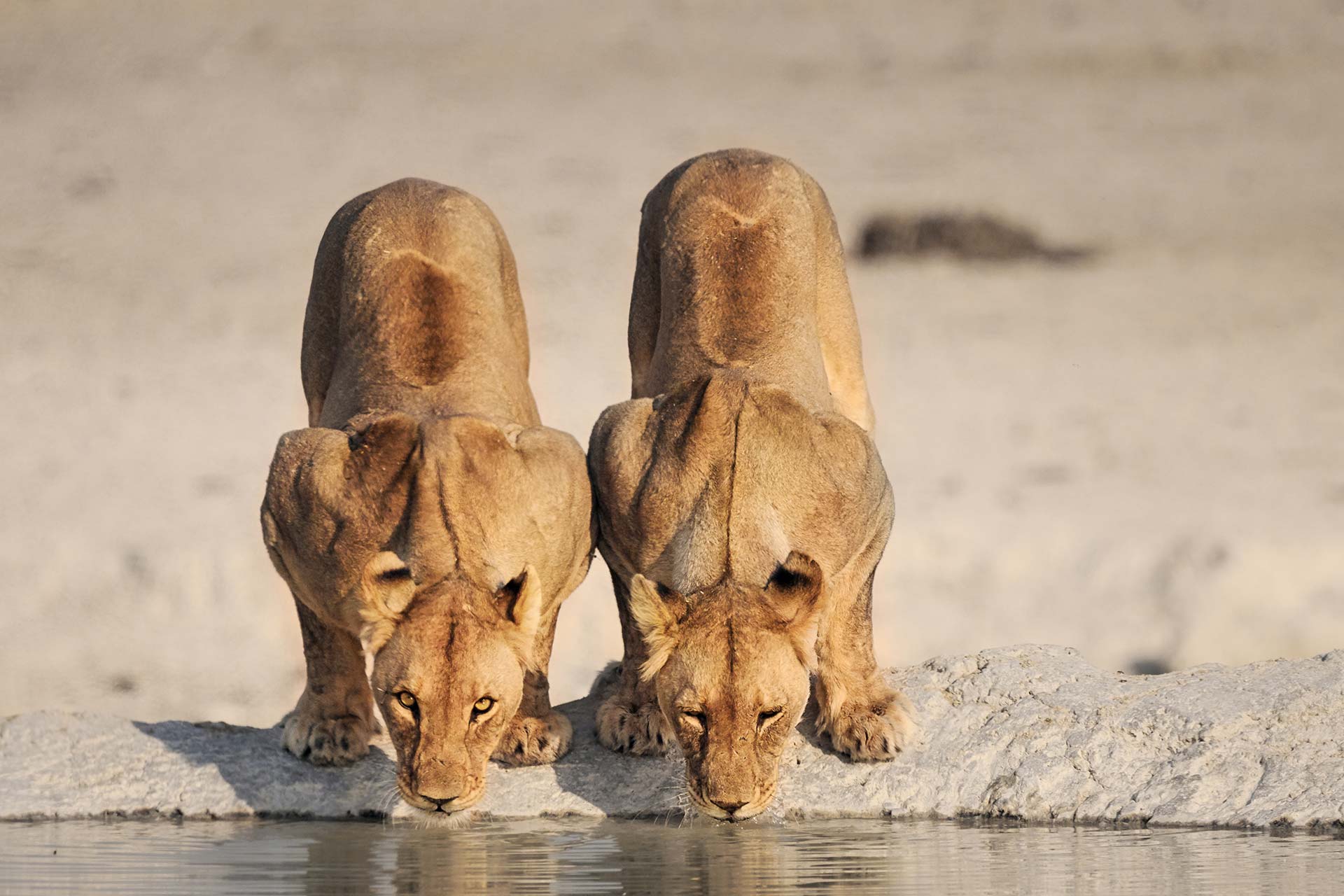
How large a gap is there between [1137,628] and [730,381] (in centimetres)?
715

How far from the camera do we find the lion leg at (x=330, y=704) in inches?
407

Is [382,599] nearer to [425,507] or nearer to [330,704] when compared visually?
[425,507]

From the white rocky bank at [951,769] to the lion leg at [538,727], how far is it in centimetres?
8

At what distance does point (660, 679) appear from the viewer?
927 centimetres

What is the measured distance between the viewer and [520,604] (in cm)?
934

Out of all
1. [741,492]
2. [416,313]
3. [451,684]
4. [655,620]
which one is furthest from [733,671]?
[416,313]

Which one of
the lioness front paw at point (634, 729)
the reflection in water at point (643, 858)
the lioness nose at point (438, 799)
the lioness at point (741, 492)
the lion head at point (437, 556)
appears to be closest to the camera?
the reflection in water at point (643, 858)

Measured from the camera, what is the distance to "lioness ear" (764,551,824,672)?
30.6 ft

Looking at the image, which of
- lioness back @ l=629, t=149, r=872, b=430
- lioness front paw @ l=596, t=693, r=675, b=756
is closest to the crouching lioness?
lioness front paw @ l=596, t=693, r=675, b=756

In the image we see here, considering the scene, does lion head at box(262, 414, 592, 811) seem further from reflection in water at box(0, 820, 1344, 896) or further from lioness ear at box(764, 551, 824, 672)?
lioness ear at box(764, 551, 824, 672)

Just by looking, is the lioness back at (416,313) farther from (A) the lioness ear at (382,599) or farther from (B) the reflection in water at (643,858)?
(B) the reflection in water at (643,858)

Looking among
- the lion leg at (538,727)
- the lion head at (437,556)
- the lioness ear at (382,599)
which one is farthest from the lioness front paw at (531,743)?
Answer: the lioness ear at (382,599)

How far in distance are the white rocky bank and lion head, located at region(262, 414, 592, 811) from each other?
1.92ft

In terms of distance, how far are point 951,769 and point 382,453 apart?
264 centimetres
